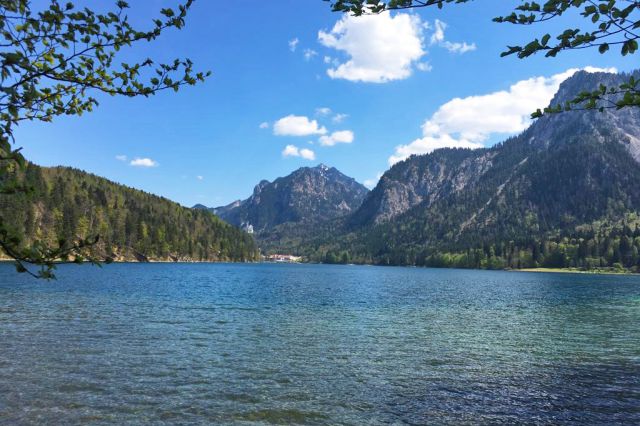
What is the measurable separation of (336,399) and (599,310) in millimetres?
67326

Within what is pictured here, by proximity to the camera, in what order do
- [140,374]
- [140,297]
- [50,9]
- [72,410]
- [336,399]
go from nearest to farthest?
[50,9] < [72,410] < [336,399] < [140,374] < [140,297]

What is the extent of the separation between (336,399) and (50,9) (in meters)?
21.6

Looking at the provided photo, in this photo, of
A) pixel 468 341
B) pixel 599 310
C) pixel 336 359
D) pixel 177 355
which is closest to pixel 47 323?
A: pixel 177 355

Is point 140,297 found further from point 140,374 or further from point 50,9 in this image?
point 50,9

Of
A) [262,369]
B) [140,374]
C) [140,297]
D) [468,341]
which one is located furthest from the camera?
[140,297]

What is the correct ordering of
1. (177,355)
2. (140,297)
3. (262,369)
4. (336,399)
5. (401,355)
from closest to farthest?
(336,399), (262,369), (177,355), (401,355), (140,297)

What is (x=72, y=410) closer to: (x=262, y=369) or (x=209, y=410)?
(x=209, y=410)

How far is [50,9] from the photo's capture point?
6.49m

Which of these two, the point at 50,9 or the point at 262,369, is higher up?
the point at 50,9

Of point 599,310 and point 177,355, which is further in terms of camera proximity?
point 599,310

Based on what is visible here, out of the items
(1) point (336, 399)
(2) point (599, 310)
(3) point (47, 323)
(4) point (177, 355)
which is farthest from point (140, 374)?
(2) point (599, 310)

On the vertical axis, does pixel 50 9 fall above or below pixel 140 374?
above

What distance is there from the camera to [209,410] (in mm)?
21062

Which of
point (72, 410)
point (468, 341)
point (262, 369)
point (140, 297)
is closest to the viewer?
point (72, 410)
